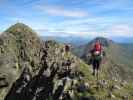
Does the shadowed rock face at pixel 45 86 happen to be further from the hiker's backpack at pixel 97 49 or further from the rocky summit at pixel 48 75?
the hiker's backpack at pixel 97 49

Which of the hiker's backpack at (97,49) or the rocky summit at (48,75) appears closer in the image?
the hiker's backpack at (97,49)

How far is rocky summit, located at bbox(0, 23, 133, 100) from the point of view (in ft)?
150

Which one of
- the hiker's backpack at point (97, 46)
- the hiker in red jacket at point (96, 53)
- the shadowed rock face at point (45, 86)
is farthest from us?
the shadowed rock face at point (45, 86)

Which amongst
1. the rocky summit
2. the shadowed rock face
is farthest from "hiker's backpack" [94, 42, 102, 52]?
the shadowed rock face

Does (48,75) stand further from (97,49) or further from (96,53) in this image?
(97,49)

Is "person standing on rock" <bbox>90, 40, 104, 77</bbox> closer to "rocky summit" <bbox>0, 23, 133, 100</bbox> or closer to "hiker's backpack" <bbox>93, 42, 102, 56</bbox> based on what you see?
"hiker's backpack" <bbox>93, 42, 102, 56</bbox>

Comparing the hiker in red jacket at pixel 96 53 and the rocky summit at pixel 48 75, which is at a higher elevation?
the hiker in red jacket at pixel 96 53

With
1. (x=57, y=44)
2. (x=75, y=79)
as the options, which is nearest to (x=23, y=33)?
(x=57, y=44)

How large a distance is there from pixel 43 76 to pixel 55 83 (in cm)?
940

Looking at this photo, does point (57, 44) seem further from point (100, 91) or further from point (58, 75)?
point (100, 91)

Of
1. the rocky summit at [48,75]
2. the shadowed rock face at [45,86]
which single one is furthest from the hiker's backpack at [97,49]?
the shadowed rock face at [45,86]

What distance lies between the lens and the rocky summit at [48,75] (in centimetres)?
4566

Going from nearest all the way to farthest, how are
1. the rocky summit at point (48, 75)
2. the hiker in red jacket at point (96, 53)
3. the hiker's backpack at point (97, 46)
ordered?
the hiker's backpack at point (97, 46), the hiker in red jacket at point (96, 53), the rocky summit at point (48, 75)

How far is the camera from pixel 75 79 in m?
48.9
